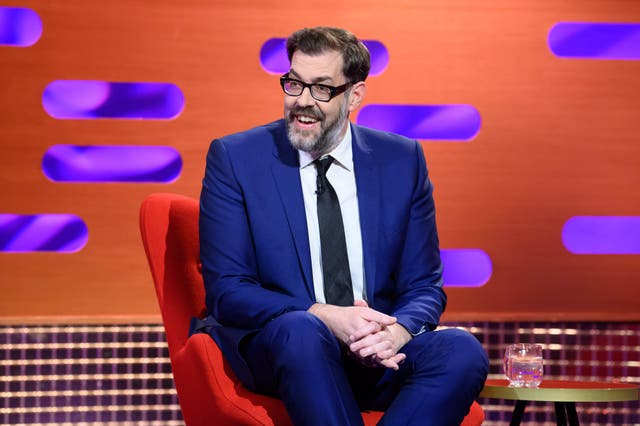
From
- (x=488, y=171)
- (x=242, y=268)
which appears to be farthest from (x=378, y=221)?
(x=488, y=171)

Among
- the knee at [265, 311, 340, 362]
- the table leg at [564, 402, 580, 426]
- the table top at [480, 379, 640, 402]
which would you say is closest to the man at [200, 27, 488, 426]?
the knee at [265, 311, 340, 362]

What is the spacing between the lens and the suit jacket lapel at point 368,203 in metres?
2.49

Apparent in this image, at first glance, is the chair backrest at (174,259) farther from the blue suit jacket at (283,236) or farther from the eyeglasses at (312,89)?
the eyeglasses at (312,89)

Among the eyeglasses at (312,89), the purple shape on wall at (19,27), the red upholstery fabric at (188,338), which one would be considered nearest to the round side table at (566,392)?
the red upholstery fabric at (188,338)

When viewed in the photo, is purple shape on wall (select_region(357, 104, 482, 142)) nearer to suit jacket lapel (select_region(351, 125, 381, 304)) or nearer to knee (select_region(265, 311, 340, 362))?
suit jacket lapel (select_region(351, 125, 381, 304))

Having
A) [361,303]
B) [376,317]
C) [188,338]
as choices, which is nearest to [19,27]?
[188,338]

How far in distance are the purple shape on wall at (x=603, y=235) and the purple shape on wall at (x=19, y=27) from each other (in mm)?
2214

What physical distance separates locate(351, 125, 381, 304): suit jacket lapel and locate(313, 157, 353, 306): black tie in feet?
0.19

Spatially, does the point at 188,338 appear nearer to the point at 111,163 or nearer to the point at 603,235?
the point at 111,163

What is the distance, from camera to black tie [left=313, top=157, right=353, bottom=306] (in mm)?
2439

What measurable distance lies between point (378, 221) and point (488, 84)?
1.37 metres

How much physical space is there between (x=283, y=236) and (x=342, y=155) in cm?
32

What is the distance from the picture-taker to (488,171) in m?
3.71

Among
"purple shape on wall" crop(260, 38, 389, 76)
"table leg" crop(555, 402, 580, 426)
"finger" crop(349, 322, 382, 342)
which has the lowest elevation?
"table leg" crop(555, 402, 580, 426)
